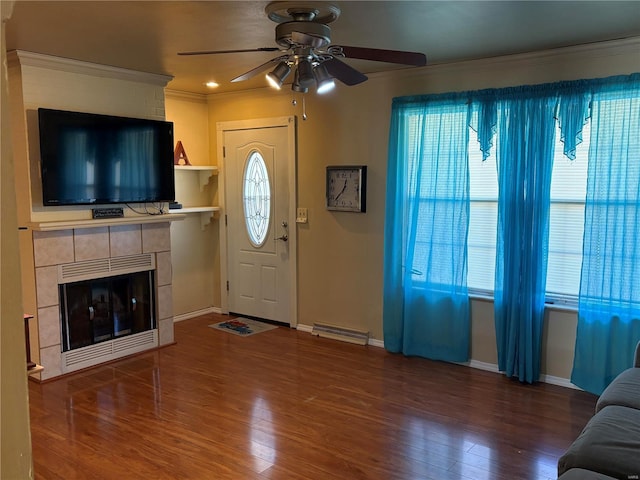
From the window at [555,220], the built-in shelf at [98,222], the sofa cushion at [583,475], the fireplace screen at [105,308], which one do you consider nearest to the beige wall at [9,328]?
the sofa cushion at [583,475]

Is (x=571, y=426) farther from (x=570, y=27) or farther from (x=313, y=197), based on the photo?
(x=313, y=197)

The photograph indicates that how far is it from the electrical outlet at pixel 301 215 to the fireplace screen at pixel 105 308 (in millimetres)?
1543

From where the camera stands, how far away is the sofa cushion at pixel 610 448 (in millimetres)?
2015

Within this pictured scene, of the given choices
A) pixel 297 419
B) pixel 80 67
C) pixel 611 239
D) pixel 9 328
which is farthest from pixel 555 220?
pixel 9 328

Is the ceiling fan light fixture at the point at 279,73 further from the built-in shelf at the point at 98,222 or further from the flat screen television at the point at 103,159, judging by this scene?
the built-in shelf at the point at 98,222

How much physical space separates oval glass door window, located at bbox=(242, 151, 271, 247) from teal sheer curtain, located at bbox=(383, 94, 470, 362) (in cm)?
157

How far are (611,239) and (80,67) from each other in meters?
4.22

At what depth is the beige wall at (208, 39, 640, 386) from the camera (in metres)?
4.02

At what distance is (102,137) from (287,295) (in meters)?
2.41

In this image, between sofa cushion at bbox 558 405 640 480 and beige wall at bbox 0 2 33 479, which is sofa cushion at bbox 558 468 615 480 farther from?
beige wall at bbox 0 2 33 479

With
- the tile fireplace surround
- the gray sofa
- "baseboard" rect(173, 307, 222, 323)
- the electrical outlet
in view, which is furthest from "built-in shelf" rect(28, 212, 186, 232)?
the gray sofa

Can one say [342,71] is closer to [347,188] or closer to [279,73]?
[279,73]

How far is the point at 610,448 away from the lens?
2.12 meters

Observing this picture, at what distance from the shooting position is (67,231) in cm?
423
